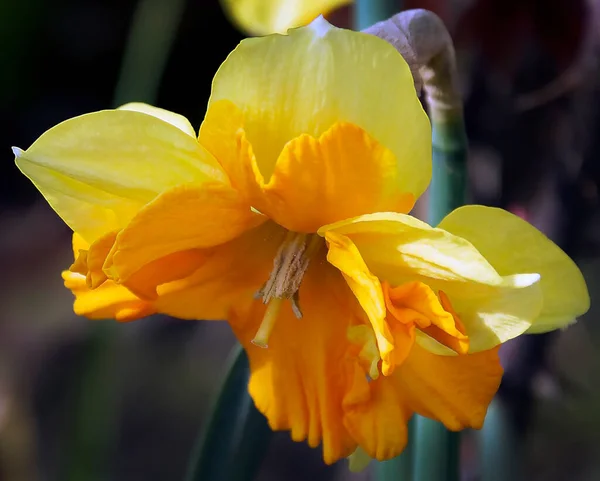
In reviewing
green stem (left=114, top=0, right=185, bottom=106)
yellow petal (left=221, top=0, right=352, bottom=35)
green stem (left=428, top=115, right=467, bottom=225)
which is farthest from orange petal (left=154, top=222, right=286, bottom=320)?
green stem (left=114, top=0, right=185, bottom=106)

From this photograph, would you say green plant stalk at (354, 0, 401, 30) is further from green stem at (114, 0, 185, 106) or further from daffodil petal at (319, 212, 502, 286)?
green stem at (114, 0, 185, 106)

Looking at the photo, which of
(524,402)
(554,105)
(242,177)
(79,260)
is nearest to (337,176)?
(242,177)

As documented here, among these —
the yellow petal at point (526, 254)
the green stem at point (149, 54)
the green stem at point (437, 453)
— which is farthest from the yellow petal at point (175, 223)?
the green stem at point (149, 54)

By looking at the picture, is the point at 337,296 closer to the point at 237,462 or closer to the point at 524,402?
the point at 237,462

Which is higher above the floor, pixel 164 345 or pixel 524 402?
pixel 524 402

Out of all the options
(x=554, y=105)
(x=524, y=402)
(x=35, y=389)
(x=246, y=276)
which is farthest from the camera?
(x=35, y=389)

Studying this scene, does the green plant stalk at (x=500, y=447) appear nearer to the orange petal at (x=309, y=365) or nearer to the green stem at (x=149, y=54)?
the orange petal at (x=309, y=365)

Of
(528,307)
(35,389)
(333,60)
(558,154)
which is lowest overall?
(35,389)

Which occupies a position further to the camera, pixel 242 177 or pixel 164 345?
pixel 164 345
